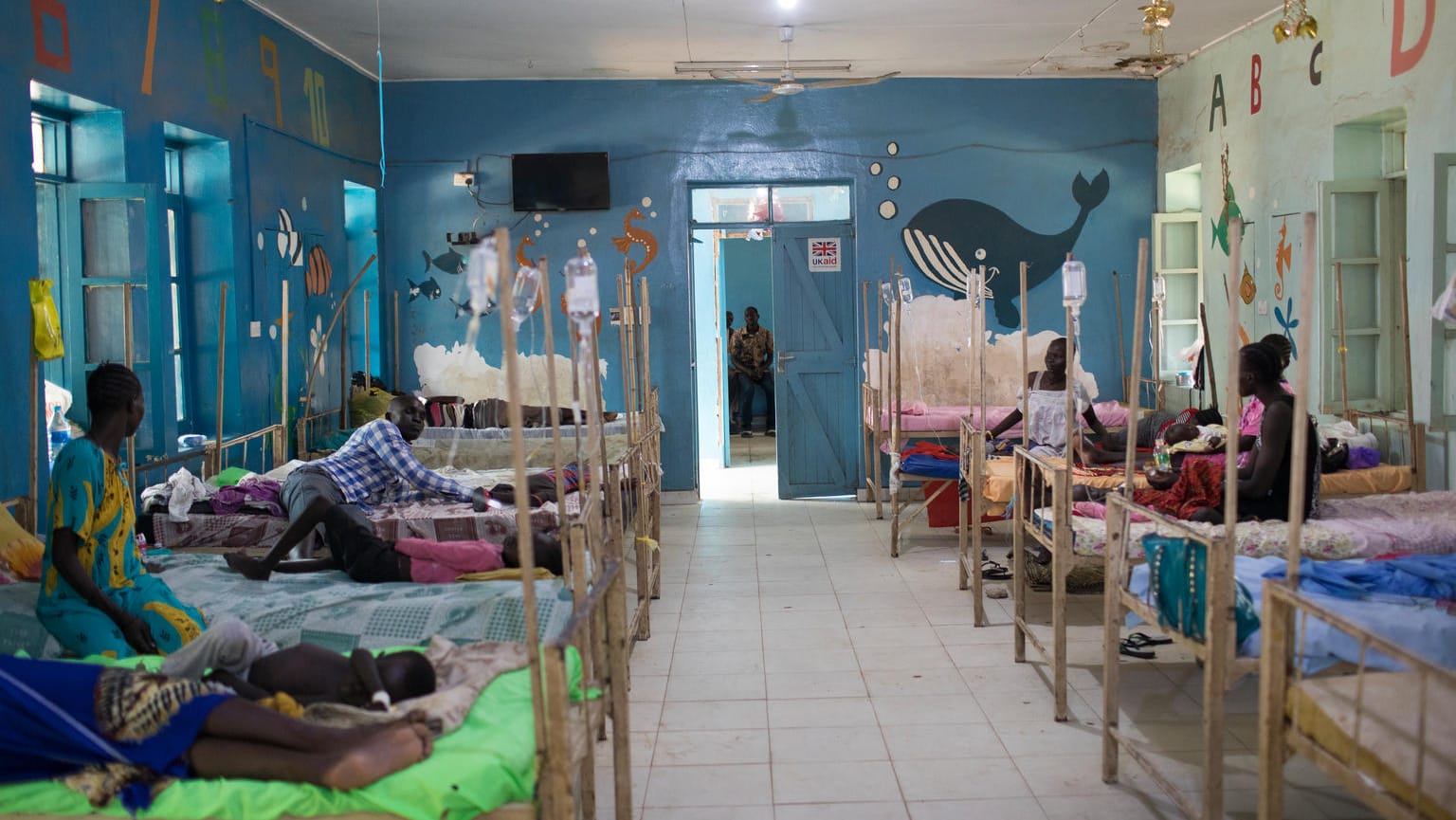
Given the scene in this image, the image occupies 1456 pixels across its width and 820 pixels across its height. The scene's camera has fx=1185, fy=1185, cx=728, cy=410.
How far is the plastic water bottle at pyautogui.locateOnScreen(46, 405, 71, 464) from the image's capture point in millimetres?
5301

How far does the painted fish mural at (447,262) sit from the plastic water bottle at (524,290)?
6.10 metres

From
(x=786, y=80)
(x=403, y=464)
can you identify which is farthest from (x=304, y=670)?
(x=786, y=80)

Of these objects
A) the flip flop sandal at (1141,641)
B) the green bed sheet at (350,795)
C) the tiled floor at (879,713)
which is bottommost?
the tiled floor at (879,713)

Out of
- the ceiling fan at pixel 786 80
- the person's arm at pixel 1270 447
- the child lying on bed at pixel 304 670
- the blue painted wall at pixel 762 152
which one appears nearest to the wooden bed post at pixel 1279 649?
the child lying on bed at pixel 304 670

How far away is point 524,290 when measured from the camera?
3.41 m

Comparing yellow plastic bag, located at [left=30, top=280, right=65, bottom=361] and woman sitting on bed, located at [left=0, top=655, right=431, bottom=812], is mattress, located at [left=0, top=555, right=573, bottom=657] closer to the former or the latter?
yellow plastic bag, located at [left=30, top=280, right=65, bottom=361]

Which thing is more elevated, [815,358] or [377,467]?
[815,358]

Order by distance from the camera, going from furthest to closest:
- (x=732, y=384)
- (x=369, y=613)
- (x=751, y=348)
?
(x=732, y=384) < (x=751, y=348) < (x=369, y=613)

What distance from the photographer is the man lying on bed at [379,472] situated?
5773mm

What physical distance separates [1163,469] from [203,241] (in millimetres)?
5332

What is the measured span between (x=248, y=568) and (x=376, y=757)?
99.0 inches

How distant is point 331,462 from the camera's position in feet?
19.3

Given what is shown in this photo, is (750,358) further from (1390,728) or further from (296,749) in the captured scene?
(1390,728)

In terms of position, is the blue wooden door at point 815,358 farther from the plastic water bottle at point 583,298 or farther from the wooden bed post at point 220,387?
the plastic water bottle at point 583,298
